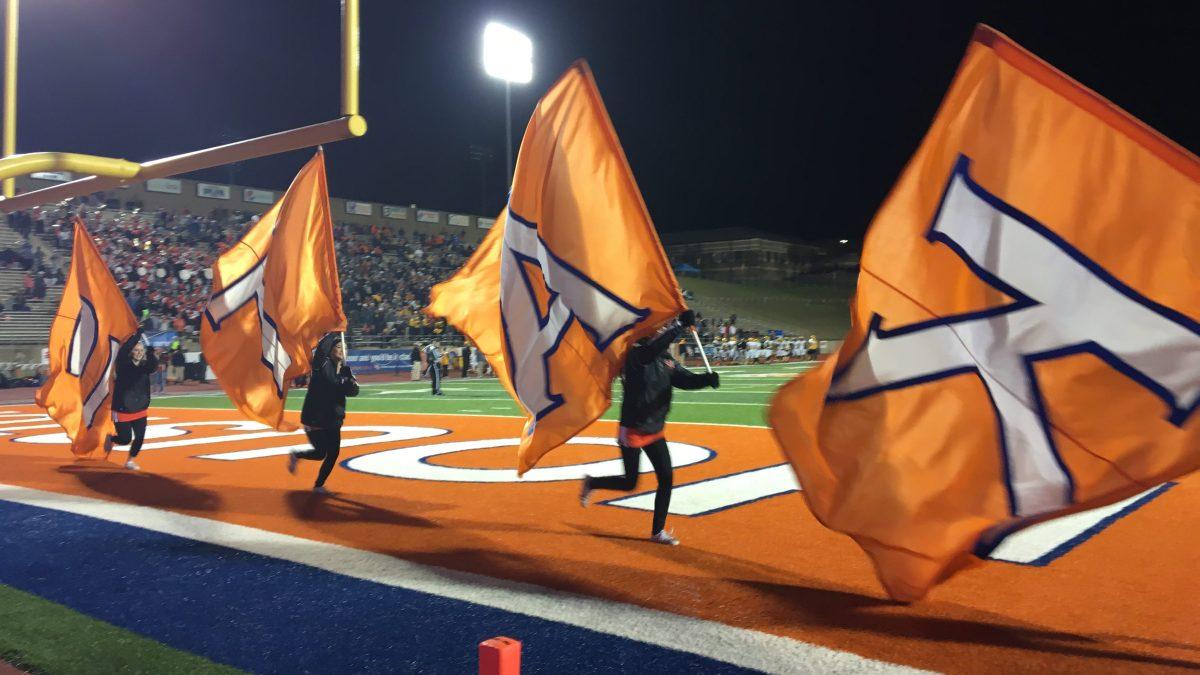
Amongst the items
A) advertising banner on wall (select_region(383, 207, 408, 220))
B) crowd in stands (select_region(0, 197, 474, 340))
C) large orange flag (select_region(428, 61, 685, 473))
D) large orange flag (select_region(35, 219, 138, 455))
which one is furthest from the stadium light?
advertising banner on wall (select_region(383, 207, 408, 220))

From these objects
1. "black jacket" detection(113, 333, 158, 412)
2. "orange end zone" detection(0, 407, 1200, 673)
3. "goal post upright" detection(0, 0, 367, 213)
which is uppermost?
"goal post upright" detection(0, 0, 367, 213)

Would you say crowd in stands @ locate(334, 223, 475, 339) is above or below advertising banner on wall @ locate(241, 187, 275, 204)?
below

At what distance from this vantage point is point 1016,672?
3357 millimetres

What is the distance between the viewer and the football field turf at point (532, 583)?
3.61 meters

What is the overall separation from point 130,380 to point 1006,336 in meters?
8.61

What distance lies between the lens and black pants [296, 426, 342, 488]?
751 cm

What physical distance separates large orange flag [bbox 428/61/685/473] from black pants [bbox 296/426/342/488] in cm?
231

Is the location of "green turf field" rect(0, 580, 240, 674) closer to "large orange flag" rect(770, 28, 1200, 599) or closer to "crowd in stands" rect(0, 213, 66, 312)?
"large orange flag" rect(770, 28, 1200, 599)

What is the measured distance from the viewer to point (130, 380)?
29.8 feet

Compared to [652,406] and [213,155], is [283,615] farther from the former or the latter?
[652,406]

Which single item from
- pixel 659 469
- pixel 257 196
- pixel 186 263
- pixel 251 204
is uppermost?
pixel 257 196

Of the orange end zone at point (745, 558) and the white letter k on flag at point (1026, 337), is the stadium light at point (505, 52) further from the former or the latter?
the white letter k on flag at point (1026, 337)

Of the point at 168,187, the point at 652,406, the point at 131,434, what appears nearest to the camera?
the point at 652,406

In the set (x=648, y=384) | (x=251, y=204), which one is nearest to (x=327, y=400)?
(x=648, y=384)
